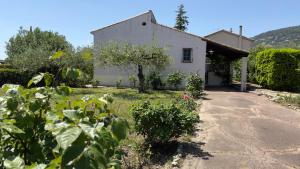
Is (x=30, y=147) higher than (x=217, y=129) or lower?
higher

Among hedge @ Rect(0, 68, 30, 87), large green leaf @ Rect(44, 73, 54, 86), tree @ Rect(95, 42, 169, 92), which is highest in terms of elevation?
tree @ Rect(95, 42, 169, 92)

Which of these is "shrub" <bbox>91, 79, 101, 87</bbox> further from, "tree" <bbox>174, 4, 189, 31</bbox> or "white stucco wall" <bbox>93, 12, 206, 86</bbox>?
"tree" <bbox>174, 4, 189, 31</bbox>

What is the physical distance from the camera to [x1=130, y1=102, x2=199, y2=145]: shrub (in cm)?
661

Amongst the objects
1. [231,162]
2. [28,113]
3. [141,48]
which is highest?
[141,48]

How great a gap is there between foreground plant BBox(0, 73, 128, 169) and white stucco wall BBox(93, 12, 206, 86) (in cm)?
2037

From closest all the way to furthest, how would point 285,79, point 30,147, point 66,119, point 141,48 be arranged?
point 66,119
point 30,147
point 141,48
point 285,79

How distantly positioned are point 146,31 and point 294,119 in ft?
44.8

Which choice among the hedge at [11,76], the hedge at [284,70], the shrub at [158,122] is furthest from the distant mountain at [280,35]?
the shrub at [158,122]

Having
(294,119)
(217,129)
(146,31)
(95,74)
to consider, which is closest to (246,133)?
(217,129)

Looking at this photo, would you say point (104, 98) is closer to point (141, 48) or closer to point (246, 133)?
point (246, 133)

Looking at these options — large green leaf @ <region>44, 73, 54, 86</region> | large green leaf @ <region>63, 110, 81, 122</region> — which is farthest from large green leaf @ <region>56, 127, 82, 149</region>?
large green leaf @ <region>44, 73, 54, 86</region>

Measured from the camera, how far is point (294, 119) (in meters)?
11.5

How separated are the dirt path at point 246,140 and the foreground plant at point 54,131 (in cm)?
419

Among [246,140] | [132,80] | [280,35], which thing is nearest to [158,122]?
[246,140]
